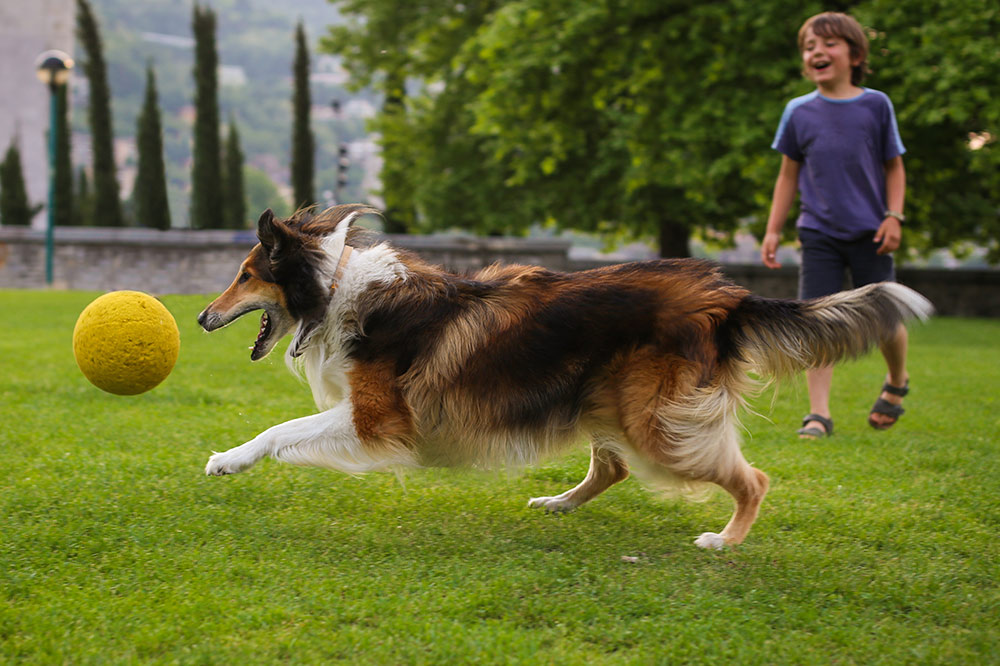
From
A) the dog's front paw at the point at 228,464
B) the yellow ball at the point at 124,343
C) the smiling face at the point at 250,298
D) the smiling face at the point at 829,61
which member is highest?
the smiling face at the point at 829,61

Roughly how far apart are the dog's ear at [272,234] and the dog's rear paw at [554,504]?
69.5 inches

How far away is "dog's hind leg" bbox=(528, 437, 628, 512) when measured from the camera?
451 cm

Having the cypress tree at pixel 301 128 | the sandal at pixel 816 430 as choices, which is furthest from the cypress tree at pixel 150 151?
the sandal at pixel 816 430

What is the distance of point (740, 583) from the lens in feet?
11.5

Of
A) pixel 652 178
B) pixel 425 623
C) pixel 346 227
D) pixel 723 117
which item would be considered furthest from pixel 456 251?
pixel 425 623

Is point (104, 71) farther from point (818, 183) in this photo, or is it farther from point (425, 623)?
point (425, 623)

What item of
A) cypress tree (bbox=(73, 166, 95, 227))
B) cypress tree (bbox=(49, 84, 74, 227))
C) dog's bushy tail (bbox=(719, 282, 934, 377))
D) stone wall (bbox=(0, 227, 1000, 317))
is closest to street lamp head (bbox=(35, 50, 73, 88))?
cypress tree (bbox=(49, 84, 74, 227))

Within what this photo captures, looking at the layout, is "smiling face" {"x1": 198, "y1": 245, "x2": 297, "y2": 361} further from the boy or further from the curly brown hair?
the curly brown hair

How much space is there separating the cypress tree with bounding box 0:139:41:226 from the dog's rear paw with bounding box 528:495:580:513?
27.7m

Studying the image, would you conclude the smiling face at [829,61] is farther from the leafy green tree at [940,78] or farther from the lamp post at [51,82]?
the lamp post at [51,82]

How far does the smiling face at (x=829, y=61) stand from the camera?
5.50 meters

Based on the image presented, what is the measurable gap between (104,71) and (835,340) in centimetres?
2903

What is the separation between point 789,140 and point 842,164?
406 millimetres

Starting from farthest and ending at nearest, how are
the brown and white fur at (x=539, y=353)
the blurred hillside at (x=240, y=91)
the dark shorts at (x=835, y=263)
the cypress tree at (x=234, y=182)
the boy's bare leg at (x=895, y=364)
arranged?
1. the blurred hillside at (x=240, y=91)
2. the cypress tree at (x=234, y=182)
3. the boy's bare leg at (x=895, y=364)
4. the dark shorts at (x=835, y=263)
5. the brown and white fur at (x=539, y=353)
